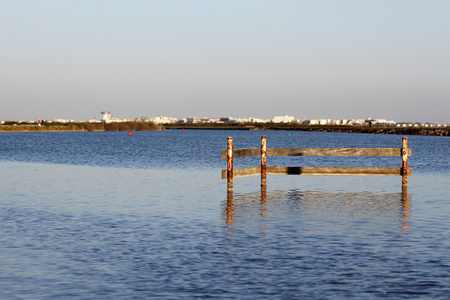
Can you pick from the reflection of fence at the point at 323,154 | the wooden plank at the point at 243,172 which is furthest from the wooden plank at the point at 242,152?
the wooden plank at the point at 243,172

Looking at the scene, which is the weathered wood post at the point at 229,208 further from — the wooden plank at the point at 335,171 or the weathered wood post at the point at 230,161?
the wooden plank at the point at 335,171

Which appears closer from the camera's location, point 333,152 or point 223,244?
point 223,244

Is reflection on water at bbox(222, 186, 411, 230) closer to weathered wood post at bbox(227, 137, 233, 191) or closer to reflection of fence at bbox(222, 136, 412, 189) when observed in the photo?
weathered wood post at bbox(227, 137, 233, 191)

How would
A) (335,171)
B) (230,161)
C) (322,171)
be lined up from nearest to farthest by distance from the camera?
(230,161), (335,171), (322,171)

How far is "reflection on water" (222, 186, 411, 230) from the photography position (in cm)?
1989

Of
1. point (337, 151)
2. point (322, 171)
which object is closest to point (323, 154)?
point (337, 151)

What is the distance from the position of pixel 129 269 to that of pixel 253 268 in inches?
92.7

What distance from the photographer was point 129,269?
40.2ft

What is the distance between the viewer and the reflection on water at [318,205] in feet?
65.3

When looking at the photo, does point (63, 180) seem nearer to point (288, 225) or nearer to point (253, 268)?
point (288, 225)

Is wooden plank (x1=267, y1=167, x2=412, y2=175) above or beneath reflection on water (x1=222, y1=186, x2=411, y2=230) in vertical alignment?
above

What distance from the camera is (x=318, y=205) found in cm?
2281

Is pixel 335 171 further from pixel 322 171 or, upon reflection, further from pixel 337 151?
pixel 337 151

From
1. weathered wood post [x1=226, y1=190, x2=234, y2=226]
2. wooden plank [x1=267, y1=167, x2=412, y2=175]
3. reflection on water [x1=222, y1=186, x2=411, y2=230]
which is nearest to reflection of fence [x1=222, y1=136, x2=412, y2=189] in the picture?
wooden plank [x1=267, y1=167, x2=412, y2=175]
